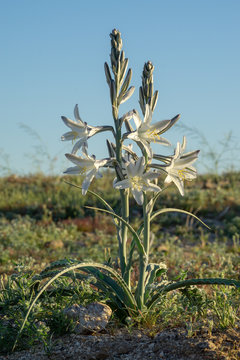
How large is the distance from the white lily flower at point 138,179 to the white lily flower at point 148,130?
116 millimetres

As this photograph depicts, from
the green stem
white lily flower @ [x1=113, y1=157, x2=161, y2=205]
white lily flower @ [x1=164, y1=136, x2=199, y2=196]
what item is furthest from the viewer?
the green stem

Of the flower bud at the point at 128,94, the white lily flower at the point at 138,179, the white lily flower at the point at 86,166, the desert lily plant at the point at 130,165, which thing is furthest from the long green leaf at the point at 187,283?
the flower bud at the point at 128,94

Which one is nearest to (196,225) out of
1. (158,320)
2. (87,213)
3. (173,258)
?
(87,213)

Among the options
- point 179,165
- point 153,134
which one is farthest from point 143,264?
point 153,134

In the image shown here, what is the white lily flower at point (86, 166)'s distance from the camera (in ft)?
9.87

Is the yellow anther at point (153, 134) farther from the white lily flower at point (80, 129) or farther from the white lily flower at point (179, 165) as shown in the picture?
the white lily flower at point (80, 129)

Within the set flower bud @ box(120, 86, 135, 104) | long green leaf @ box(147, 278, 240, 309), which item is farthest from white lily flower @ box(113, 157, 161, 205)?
long green leaf @ box(147, 278, 240, 309)

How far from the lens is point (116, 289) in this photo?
10.8 ft

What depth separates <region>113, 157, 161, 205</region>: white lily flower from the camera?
2.92m

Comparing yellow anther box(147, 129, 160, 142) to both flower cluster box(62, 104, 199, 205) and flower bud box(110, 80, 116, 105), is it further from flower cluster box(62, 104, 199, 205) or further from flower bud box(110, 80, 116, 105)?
flower bud box(110, 80, 116, 105)

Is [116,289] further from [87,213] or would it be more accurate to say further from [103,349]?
[87,213]

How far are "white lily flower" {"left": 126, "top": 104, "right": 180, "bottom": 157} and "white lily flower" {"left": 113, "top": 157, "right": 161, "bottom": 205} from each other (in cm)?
12

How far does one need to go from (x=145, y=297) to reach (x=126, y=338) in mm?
353

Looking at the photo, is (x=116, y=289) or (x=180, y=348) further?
(x=116, y=289)
